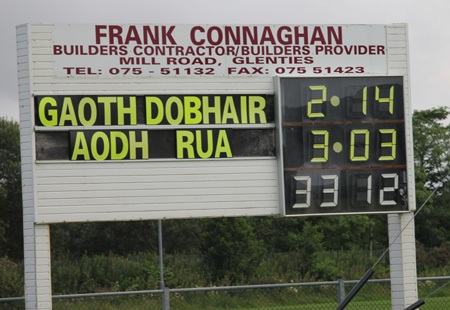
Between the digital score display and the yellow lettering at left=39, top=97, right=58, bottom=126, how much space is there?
332 cm

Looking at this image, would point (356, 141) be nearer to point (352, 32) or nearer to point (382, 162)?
point (382, 162)

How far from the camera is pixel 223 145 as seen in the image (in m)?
11.2

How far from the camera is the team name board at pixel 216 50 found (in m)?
11.0

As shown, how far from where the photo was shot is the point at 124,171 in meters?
11.0

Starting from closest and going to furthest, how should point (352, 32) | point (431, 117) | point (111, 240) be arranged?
1. point (352, 32)
2. point (111, 240)
3. point (431, 117)

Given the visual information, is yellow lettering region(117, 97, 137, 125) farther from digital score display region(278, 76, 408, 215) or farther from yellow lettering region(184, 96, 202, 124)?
digital score display region(278, 76, 408, 215)

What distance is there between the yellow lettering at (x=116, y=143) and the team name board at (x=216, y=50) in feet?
2.93

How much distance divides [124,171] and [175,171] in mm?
759

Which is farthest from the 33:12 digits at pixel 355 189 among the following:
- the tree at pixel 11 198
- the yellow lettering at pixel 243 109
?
the tree at pixel 11 198

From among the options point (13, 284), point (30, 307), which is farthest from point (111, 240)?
point (30, 307)

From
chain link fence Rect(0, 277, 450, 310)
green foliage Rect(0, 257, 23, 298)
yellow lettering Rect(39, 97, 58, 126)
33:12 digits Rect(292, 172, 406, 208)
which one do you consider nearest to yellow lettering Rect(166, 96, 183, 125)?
yellow lettering Rect(39, 97, 58, 126)

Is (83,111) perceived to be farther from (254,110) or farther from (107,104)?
(254,110)

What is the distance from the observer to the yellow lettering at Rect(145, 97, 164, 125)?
11047mm

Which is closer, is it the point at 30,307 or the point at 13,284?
the point at 30,307
